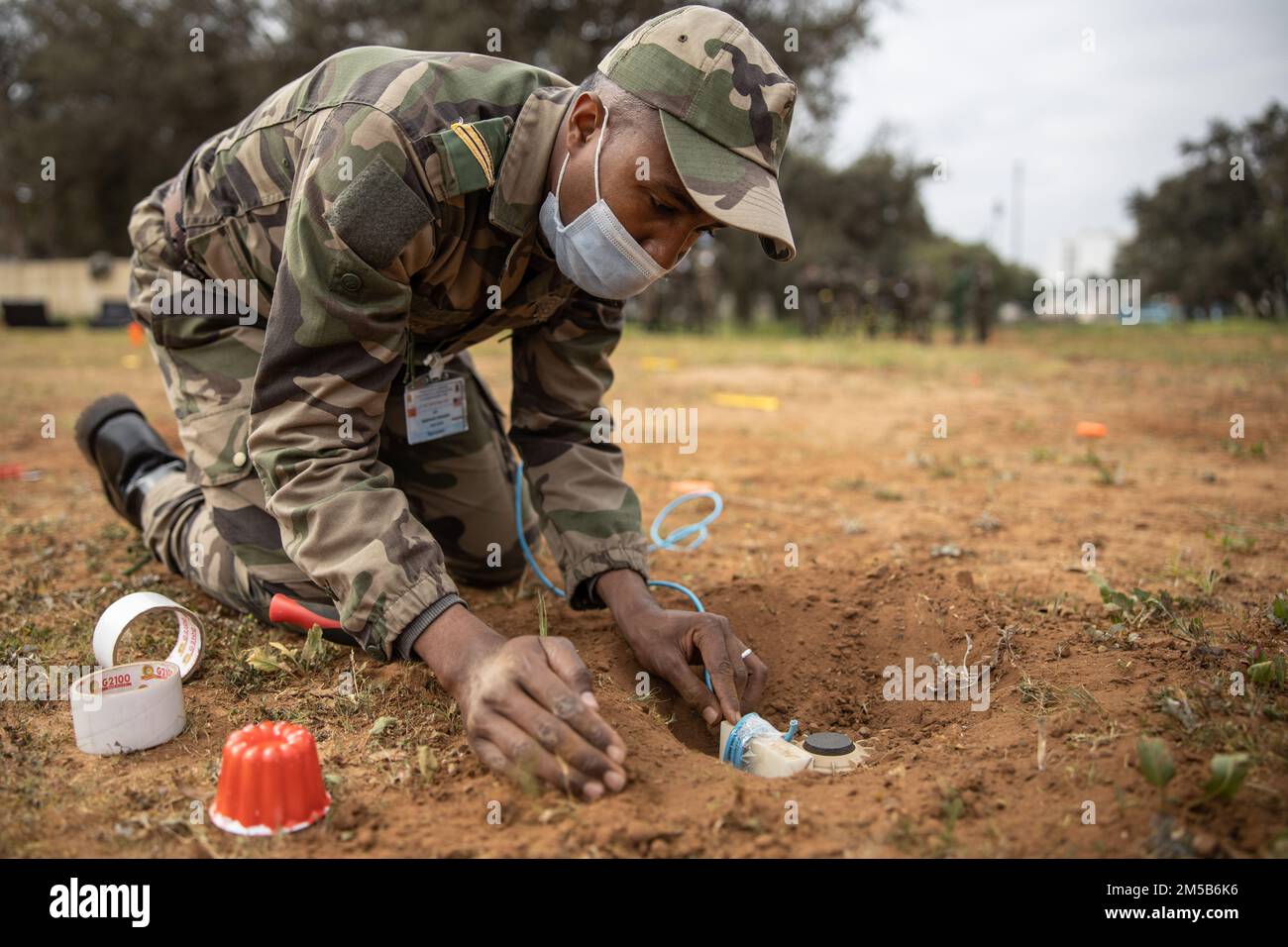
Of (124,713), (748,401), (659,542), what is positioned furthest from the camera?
(748,401)

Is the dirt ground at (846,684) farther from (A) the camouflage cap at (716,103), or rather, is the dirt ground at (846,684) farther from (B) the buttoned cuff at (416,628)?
(A) the camouflage cap at (716,103)

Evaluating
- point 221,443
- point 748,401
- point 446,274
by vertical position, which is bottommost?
point 748,401

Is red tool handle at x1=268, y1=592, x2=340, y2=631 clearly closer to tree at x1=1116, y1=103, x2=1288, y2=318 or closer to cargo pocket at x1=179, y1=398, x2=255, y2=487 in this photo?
cargo pocket at x1=179, y1=398, x2=255, y2=487

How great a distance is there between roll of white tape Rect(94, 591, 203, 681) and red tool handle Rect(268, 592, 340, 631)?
0.62 ft

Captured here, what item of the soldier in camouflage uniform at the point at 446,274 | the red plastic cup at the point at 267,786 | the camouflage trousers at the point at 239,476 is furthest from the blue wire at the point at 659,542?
the red plastic cup at the point at 267,786

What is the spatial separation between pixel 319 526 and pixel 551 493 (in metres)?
0.87

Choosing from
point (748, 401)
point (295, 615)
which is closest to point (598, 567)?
point (295, 615)

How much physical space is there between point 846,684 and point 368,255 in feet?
5.15

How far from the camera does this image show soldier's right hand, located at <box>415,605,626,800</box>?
5.51ft

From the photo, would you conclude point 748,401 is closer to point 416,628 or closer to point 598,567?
point 598,567

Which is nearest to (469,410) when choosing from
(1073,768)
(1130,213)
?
(1073,768)

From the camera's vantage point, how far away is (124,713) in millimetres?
1983

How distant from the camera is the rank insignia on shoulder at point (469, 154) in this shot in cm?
203

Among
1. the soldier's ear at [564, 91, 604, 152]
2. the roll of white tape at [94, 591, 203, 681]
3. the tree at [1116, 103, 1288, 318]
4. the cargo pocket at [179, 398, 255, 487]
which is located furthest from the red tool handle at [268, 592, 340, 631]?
the tree at [1116, 103, 1288, 318]
